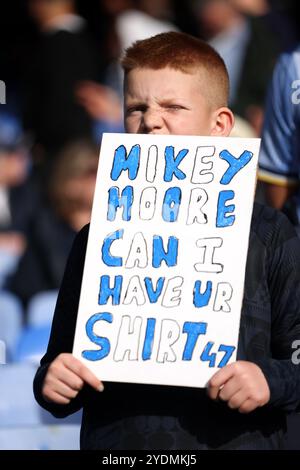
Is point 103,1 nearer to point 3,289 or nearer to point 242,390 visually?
point 3,289

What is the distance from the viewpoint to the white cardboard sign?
2699 millimetres

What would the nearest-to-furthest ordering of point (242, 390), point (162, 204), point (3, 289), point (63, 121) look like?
point (242, 390) → point (162, 204) → point (3, 289) → point (63, 121)

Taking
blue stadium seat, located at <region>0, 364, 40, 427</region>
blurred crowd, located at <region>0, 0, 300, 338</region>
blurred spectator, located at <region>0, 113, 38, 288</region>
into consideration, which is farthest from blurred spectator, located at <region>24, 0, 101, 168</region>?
blue stadium seat, located at <region>0, 364, 40, 427</region>

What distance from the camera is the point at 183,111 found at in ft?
9.52

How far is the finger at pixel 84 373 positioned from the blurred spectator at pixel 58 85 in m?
5.01

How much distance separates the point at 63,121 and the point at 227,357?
5.23 meters

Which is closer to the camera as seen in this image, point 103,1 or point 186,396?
point 186,396

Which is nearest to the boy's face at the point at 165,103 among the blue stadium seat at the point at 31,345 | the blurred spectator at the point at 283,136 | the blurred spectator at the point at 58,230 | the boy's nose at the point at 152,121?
the boy's nose at the point at 152,121

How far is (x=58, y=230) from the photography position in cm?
619

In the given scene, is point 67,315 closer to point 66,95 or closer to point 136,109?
point 136,109

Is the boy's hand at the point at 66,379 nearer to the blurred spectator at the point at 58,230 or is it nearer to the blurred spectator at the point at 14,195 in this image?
the blurred spectator at the point at 58,230

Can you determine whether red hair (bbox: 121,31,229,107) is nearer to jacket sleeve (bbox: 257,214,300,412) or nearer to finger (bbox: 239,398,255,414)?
jacket sleeve (bbox: 257,214,300,412)

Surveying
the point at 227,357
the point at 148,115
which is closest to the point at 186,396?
the point at 227,357

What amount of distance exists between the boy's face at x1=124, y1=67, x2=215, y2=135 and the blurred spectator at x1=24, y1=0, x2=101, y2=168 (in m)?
4.74
